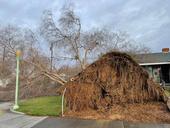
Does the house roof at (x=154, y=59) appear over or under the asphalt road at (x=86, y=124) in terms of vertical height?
over

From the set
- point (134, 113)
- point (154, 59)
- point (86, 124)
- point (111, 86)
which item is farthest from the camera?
point (154, 59)

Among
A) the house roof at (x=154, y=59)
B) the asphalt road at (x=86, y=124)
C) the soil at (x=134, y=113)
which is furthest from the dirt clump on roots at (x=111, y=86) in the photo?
the house roof at (x=154, y=59)

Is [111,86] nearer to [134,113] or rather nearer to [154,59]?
[134,113]

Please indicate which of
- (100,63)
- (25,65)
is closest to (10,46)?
(25,65)

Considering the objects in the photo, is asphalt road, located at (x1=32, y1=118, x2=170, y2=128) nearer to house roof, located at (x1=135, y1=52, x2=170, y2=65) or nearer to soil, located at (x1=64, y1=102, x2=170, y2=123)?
soil, located at (x1=64, y1=102, x2=170, y2=123)

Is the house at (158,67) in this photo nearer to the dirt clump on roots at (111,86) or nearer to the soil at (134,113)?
the dirt clump on roots at (111,86)

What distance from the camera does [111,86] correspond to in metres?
11.8

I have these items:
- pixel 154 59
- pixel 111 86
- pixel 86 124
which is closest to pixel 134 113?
pixel 111 86

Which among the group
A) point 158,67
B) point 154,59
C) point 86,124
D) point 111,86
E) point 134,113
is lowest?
point 86,124

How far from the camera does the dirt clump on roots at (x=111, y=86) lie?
11547 mm

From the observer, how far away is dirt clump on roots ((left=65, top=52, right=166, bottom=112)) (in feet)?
37.9

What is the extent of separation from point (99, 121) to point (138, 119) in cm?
163

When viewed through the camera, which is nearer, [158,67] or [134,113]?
[134,113]

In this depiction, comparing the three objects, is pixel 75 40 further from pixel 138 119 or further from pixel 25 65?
pixel 138 119
